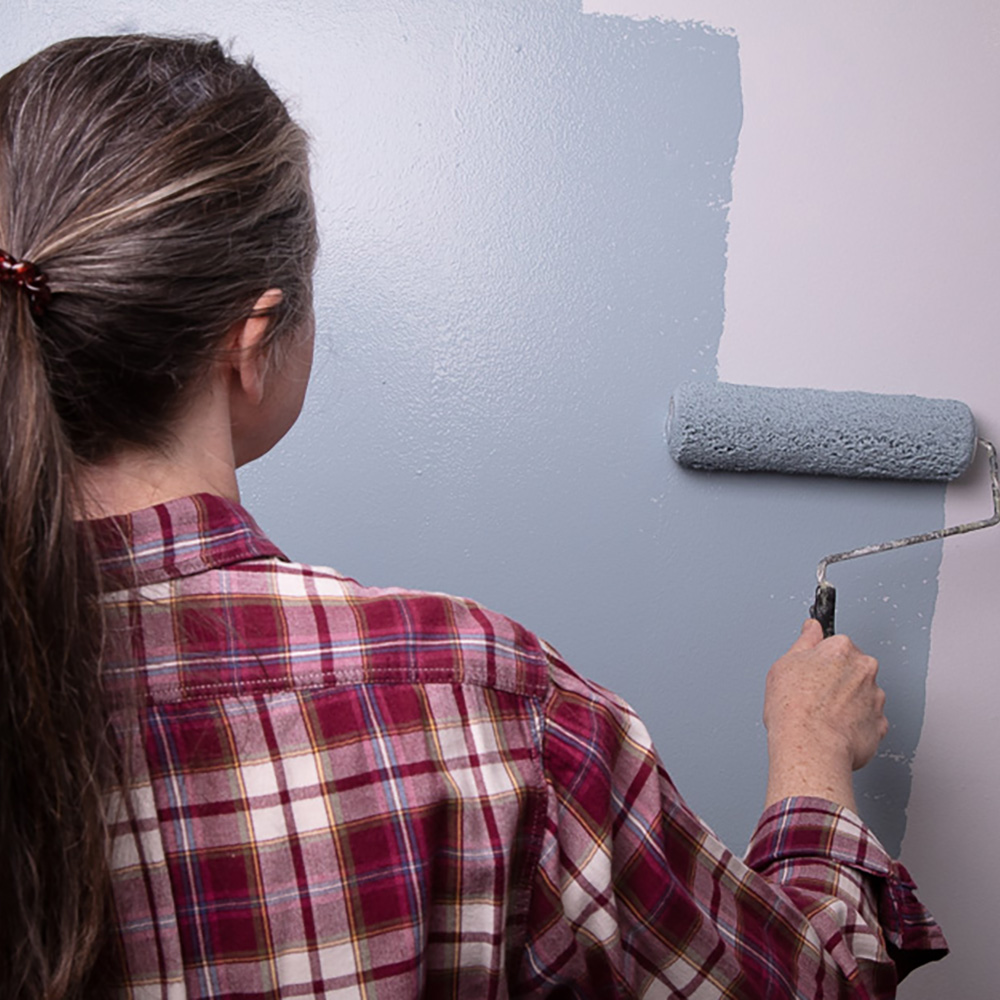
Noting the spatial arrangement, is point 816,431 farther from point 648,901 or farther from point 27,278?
point 27,278

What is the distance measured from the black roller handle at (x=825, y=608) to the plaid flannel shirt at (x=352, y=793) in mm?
477

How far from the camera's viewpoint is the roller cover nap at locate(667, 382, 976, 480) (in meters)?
1.00

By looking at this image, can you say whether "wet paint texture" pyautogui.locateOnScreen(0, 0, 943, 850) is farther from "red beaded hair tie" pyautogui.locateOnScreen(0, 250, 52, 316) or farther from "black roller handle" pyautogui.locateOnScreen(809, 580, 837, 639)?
"red beaded hair tie" pyautogui.locateOnScreen(0, 250, 52, 316)

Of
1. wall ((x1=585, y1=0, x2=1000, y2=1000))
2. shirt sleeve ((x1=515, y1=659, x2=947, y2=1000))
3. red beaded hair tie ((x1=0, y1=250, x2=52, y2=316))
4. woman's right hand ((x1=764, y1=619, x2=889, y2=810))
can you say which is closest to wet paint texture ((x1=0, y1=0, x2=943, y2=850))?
wall ((x1=585, y1=0, x2=1000, y2=1000))

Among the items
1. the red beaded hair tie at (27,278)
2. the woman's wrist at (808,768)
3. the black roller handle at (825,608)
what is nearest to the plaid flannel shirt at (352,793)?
the red beaded hair tie at (27,278)

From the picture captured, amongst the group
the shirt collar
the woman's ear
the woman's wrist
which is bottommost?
the woman's wrist

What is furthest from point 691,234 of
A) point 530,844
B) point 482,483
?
point 530,844

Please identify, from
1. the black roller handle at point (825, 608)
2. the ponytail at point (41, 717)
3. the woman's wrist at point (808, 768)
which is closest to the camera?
the ponytail at point (41, 717)

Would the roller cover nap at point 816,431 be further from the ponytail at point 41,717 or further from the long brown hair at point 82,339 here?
the ponytail at point 41,717

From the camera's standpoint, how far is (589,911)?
21.4 inches

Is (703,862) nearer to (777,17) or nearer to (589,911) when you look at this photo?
(589,911)

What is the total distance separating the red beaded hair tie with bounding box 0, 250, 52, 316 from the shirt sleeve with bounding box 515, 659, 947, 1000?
1.02 feet

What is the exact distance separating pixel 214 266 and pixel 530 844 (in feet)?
1.10

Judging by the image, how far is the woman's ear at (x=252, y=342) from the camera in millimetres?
544
